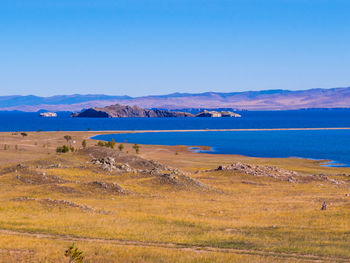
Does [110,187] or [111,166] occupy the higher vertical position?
[111,166]

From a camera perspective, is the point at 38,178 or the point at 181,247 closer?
the point at 181,247

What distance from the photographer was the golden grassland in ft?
78.2

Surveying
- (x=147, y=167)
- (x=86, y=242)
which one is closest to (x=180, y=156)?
(x=147, y=167)

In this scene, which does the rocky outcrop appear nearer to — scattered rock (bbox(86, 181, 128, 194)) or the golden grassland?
the golden grassland

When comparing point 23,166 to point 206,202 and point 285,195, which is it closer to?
point 206,202

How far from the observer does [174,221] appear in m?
33.2

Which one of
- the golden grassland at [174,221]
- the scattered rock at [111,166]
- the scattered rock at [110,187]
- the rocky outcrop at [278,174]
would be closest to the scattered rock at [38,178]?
the golden grassland at [174,221]

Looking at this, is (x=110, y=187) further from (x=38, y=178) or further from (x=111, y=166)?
(x=111, y=166)

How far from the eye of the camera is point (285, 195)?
50.9 metres

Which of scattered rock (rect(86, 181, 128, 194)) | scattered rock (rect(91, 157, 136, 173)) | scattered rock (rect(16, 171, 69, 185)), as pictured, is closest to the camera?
scattered rock (rect(86, 181, 128, 194))

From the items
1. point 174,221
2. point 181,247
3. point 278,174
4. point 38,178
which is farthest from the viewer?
point 278,174

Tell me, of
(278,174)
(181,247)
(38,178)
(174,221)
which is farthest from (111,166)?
(181,247)

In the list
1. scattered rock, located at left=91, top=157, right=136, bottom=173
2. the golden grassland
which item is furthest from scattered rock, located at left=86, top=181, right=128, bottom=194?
scattered rock, located at left=91, top=157, right=136, bottom=173

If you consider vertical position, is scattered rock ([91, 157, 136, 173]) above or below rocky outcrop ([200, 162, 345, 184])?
above
